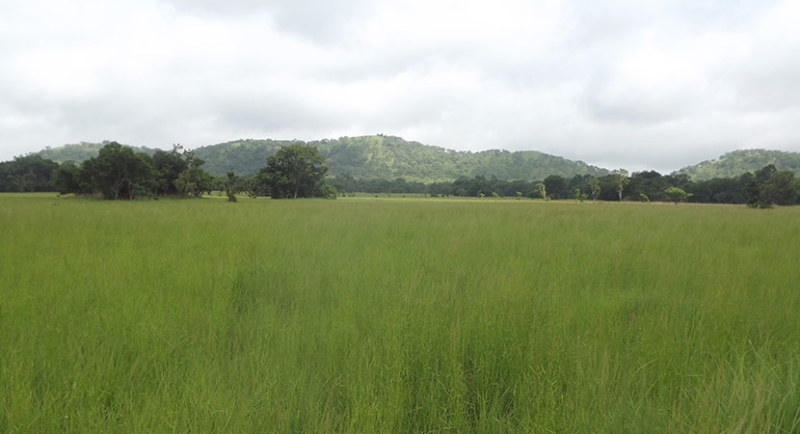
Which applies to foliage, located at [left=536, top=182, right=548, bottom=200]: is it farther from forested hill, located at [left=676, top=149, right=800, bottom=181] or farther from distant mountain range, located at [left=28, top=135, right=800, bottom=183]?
forested hill, located at [left=676, top=149, right=800, bottom=181]

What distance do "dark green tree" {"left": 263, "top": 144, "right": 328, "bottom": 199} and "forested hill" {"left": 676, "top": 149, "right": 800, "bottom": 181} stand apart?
112 metres

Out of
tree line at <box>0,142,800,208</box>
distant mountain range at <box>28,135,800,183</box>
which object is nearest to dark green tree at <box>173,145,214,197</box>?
tree line at <box>0,142,800,208</box>

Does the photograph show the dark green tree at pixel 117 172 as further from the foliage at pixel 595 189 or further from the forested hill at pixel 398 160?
the forested hill at pixel 398 160

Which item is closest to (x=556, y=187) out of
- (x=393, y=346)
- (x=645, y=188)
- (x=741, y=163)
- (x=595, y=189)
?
(x=595, y=189)

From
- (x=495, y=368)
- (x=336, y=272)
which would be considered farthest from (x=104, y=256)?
(x=495, y=368)

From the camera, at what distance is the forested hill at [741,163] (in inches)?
3886

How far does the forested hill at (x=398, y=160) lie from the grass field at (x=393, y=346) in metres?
120

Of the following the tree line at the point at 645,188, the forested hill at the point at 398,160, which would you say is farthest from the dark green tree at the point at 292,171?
the forested hill at the point at 398,160

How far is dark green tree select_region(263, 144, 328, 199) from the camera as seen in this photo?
46.5 m

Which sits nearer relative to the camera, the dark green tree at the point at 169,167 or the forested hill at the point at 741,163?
the dark green tree at the point at 169,167

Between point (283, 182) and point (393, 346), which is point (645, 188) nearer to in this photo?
point (283, 182)

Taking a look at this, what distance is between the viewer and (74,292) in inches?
123

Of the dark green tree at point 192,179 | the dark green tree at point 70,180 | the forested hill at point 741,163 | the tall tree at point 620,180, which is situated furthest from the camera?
the forested hill at point 741,163

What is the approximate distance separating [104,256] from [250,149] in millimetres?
138740
